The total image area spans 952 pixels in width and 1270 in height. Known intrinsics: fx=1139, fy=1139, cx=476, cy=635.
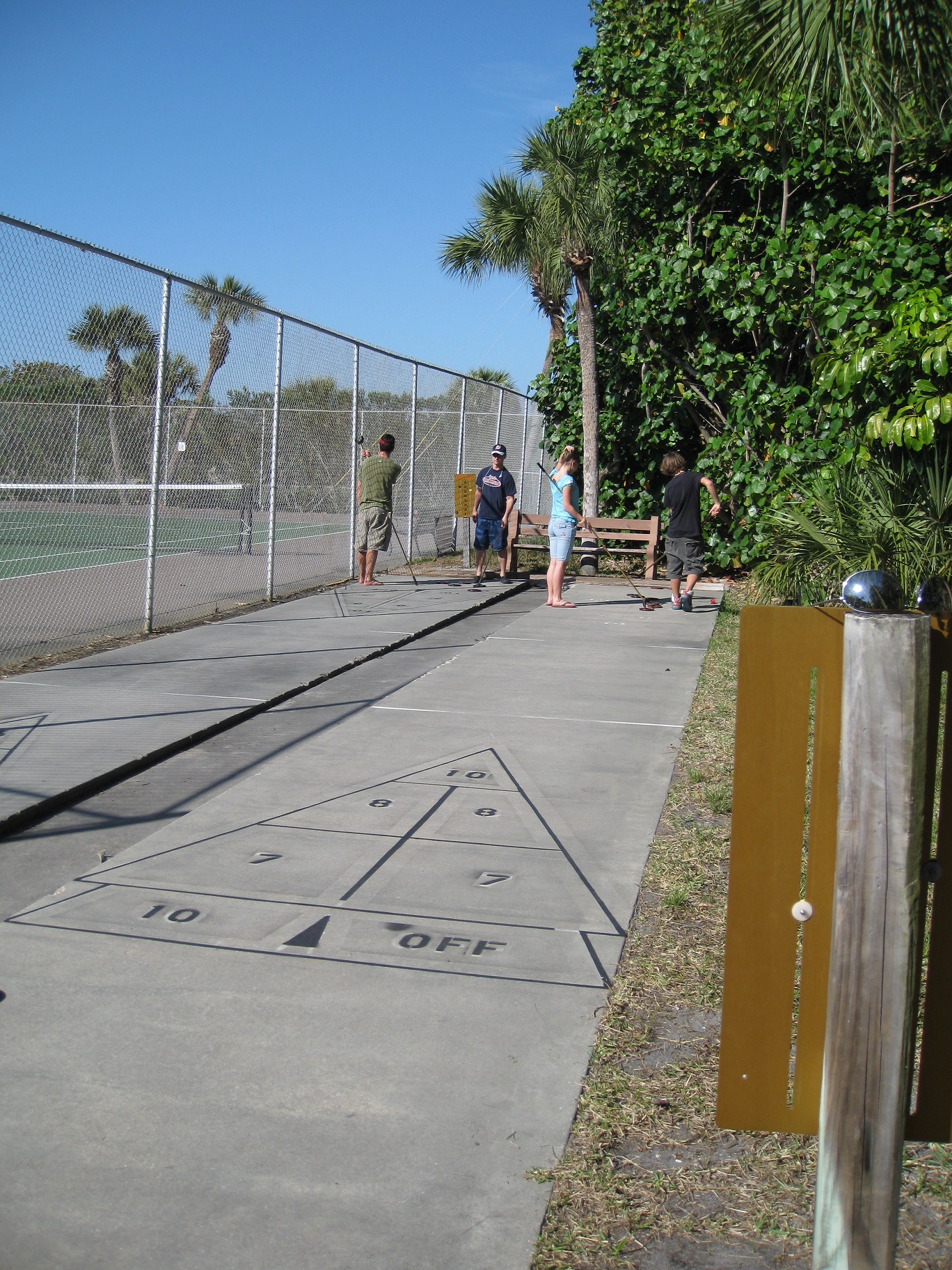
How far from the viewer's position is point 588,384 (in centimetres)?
1736

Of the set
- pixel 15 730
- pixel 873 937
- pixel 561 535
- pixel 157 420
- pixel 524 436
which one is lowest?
pixel 15 730

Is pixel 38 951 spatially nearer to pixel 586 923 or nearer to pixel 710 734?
pixel 586 923

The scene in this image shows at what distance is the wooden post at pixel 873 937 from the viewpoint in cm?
205

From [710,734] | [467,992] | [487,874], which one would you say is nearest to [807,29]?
[710,734]

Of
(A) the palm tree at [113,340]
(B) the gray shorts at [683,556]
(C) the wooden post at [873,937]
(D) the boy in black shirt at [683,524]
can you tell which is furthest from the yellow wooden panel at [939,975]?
(B) the gray shorts at [683,556]

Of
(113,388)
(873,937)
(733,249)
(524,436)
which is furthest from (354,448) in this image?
(873,937)

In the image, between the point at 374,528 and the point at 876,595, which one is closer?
the point at 876,595

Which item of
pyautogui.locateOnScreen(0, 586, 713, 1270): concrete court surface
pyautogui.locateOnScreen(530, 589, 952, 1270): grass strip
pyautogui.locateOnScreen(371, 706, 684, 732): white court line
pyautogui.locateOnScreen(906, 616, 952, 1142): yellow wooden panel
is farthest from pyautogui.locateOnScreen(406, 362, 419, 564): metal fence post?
pyautogui.locateOnScreen(906, 616, 952, 1142): yellow wooden panel

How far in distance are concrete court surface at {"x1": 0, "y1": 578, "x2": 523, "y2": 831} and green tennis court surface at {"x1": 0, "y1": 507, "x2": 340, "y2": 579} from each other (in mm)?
1835

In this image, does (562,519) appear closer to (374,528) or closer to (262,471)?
(374,528)

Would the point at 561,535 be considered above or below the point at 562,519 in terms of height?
below

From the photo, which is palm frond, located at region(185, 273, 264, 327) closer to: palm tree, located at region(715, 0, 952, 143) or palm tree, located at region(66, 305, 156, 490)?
palm tree, located at region(66, 305, 156, 490)

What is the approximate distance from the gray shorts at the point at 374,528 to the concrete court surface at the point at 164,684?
1.60 metres

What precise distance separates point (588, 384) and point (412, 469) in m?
3.12
